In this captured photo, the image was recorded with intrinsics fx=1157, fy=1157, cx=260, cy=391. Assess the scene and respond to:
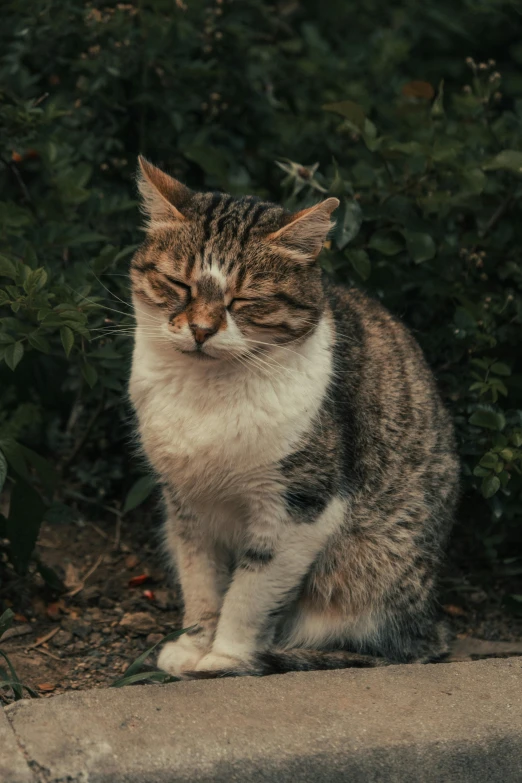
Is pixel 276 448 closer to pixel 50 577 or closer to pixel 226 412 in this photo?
pixel 226 412

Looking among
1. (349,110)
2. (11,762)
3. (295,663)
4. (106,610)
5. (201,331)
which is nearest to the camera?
(11,762)

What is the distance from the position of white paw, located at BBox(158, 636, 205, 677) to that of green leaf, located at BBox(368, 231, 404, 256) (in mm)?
1642

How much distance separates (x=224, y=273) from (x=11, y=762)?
1.45m

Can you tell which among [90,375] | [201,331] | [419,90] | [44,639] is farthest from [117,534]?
[419,90]

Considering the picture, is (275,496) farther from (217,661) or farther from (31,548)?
(31,548)

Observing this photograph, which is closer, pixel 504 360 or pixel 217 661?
pixel 217 661

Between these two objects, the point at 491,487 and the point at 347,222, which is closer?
the point at 491,487

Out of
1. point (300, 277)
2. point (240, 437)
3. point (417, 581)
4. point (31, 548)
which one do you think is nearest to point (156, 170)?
point (300, 277)

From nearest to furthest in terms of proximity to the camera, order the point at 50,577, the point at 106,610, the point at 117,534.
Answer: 1. the point at 50,577
2. the point at 106,610
3. the point at 117,534

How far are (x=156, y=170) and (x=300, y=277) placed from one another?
57cm

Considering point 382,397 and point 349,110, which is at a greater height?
point 349,110

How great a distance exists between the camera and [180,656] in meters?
3.69

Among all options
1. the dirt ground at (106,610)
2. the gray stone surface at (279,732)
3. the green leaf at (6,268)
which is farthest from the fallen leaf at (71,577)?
the green leaf at (6,268)

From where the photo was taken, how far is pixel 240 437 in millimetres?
3398
